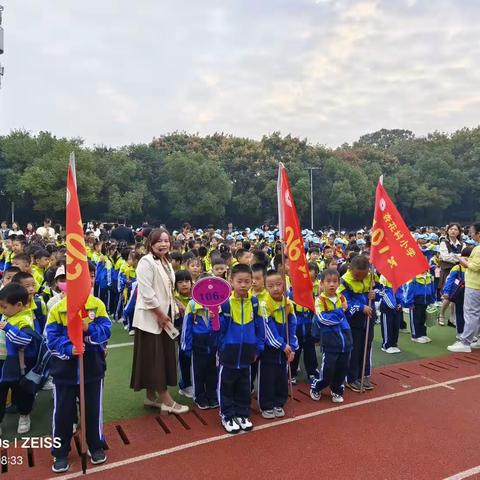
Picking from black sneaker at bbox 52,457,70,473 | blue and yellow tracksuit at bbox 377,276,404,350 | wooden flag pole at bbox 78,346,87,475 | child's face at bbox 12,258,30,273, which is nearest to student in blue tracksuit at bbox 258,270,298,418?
wooden flag pole at bbox 78,346,87,475

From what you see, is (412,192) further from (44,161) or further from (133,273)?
(133,273)

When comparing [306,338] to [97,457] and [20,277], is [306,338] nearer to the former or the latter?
Answer: [97,457]

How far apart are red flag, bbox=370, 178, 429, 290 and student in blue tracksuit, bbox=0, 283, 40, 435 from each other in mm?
3702

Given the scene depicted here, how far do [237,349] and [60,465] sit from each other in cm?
172

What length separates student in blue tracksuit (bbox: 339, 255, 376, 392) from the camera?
17.5ft

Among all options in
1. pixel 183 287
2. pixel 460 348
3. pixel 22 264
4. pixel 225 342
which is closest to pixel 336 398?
pixel 225 342

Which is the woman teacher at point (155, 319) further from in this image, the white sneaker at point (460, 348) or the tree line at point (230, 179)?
the tree line at point (230, 179)

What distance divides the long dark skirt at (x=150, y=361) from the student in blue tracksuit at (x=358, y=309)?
7.09ft

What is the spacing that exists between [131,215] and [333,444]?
25.7 metres

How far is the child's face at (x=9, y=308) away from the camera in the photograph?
4.11 meters

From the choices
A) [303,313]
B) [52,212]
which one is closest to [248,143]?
[52,212]

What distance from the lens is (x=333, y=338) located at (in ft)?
16.1

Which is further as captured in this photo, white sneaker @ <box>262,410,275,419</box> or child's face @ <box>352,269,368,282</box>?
child's face @ <box>352,269,368,282</box>

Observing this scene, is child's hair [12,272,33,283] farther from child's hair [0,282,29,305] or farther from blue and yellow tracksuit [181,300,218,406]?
blue and yellow tracksuit [181,300,218,406]
